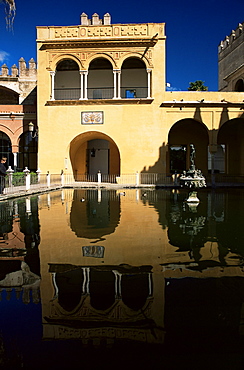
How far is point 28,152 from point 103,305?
73.6ft

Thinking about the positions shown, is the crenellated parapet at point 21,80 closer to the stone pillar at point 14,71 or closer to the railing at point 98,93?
the stone pillar at point 14,71

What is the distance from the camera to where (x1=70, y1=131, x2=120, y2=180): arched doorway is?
2316 centimetres

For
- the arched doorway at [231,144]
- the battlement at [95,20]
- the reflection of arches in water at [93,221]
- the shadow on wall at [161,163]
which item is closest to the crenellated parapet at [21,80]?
the battlement at [95,20]

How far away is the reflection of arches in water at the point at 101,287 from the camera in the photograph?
2936 millimetres

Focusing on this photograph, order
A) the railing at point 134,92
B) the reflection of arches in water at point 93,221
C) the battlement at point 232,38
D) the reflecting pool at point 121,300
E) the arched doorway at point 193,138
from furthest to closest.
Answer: the battlement at point 232,38, the arched doorway at point 193,138, the railing at point 134,92, the reflection of arches in water at point 93,221, the reflecting pool at point 121,300

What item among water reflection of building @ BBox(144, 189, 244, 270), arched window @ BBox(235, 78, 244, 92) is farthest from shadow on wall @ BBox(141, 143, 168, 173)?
water reflection of building @ BBox(144, 189, 244, 270)

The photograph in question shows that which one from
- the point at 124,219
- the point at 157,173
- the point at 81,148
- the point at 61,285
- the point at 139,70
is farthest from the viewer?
the point at 81,148

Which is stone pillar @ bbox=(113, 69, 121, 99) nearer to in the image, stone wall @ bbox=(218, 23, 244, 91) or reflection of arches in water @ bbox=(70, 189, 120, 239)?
stone wall @ bbox=(218, 23, 244, 91)

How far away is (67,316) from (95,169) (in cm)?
2344

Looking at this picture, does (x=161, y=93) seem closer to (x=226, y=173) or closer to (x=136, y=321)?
(x=226, y=173)

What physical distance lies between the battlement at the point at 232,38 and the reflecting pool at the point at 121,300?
24120 mm

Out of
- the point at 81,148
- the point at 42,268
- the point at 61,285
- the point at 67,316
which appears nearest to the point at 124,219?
the point at 42,268

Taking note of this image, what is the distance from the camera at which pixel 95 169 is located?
25.9 m

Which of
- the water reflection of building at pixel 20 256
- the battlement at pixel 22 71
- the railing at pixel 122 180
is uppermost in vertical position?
the battlement at pixel 22 71
